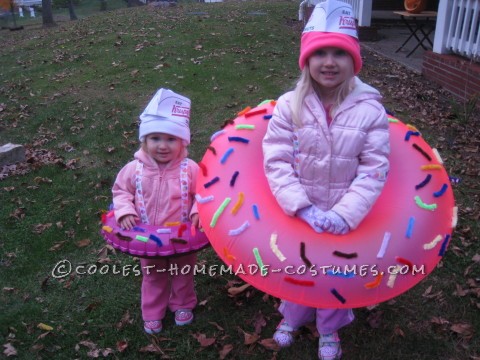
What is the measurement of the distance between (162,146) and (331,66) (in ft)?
3.86

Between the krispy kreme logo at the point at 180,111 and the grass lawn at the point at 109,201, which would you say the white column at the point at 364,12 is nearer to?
the grass lawn at the point at 109,201

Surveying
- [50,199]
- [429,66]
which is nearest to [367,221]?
[50,199]

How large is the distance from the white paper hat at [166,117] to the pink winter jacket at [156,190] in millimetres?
192

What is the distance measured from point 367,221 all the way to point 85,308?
7.74 ft

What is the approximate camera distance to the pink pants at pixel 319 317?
289cm

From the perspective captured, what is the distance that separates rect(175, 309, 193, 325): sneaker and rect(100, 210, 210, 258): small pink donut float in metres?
0.74

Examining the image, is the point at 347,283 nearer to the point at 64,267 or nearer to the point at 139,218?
the point at 139,218

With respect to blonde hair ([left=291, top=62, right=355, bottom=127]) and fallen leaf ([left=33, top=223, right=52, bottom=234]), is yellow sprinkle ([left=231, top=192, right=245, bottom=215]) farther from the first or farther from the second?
fallen leaf ([left=33, top=223, right=52, bottom=234])

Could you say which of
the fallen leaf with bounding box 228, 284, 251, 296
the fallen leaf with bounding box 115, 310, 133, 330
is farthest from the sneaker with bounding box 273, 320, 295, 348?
the fallen leaf with bounding box 115, 310, 133, 330

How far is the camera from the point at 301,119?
258cm

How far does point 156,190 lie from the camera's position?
3004 mm

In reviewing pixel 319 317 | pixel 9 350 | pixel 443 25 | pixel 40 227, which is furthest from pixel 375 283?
pixel 443 25

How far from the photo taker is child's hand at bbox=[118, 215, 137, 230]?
290 cm

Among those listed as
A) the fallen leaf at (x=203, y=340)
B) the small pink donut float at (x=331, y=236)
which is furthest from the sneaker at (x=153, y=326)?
the small pink donut float at (x=331, y=236)
